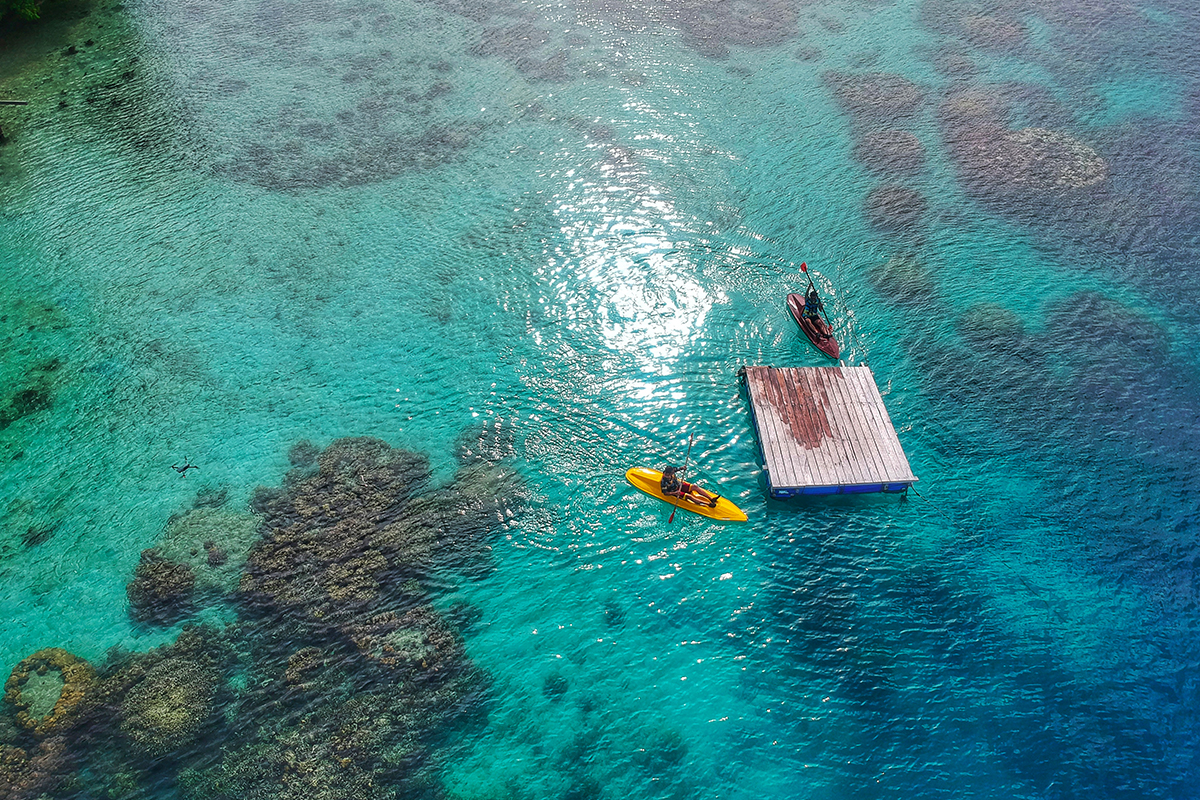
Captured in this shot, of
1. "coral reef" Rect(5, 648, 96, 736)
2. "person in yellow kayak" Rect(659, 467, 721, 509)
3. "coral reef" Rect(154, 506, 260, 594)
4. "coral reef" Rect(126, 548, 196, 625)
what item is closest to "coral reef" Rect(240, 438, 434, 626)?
"coral reef" Rect(154, 506, 260, 594)

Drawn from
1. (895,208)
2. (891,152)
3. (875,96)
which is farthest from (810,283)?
(875,96)

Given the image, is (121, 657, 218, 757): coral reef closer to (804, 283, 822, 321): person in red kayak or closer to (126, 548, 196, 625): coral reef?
(126, 548, 196, 625): coral reef

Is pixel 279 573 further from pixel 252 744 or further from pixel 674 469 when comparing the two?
pixel 674 469

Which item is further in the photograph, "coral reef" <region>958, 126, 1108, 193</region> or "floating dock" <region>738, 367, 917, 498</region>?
"coral reef" <region>958, 126, 1108, 193</region>

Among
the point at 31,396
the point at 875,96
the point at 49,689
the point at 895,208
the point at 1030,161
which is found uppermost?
the point at 875,96

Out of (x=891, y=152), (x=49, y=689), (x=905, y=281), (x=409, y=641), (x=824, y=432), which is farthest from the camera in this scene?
(x=891, y=152)

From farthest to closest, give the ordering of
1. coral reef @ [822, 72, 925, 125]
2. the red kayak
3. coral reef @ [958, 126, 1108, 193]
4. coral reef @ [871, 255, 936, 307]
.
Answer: coral reef @ [822, 72, 925, 125]
coral reef @ [958, 126, 1108, 193]
coral reef @ [871, 255, 936, 307]
the red kayak

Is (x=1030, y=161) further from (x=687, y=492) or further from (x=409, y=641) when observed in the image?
(x=409, y=641)
